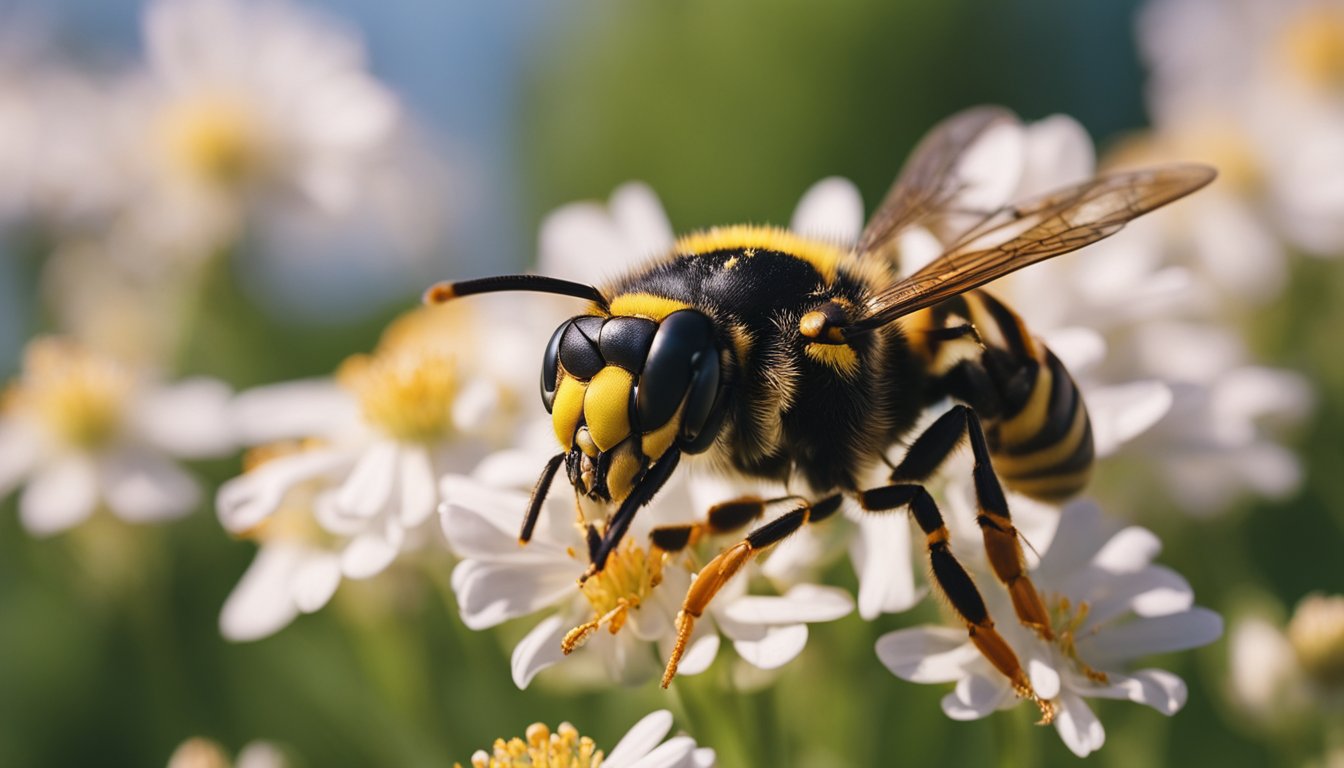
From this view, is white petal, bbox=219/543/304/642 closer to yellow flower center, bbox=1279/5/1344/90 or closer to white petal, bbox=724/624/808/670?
white petal, bbox=724/624/808/670

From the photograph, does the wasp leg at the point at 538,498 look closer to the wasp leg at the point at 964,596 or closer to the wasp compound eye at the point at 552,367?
the wasp compound eye at the point at 552,367

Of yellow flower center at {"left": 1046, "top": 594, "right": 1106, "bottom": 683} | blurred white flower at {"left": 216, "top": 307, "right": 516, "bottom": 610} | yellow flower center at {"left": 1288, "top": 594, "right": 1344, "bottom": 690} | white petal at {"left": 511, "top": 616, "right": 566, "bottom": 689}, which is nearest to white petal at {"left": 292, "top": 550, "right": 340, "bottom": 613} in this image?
blurred white flower at {"left": 216, "top": 307, "right": 516, "bottom": 610}

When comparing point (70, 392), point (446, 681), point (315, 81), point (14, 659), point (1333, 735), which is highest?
point (315, 81)

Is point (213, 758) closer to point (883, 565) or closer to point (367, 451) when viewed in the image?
point (367, 451)

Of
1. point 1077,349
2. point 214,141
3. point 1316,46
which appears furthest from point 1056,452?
point 1316,46

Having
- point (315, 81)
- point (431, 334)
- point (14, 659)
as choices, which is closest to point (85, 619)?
point (14, 659)

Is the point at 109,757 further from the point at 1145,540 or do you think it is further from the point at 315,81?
the point at 1145,540
